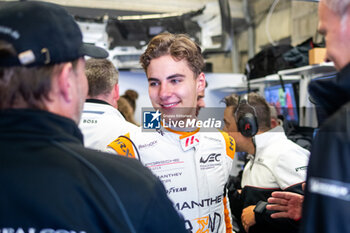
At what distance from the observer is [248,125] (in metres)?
1.92

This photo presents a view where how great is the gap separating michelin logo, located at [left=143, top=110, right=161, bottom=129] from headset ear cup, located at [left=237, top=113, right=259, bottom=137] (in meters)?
0.77

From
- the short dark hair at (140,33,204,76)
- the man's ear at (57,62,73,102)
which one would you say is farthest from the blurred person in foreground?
the man's ear at (57,62,73,102)

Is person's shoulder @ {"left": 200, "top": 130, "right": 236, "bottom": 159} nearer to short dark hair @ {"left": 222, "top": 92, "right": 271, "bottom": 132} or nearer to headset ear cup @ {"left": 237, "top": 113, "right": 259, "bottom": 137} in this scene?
headset ear cup @ {"left": 237, "top": 113, "right": 259, "bottom": 137}

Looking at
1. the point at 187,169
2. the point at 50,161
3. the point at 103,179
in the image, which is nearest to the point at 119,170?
the point at 103,179

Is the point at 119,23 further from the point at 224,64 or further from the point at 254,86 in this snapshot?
the point at 224,64

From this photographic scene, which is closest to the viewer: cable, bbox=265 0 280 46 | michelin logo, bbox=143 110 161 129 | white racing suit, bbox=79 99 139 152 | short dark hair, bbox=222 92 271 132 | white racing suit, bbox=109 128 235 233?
white racing suit, bbox=109 128 235 233

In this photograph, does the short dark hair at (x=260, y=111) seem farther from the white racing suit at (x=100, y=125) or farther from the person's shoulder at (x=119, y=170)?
the person's shoulder at (x=119, y=170)

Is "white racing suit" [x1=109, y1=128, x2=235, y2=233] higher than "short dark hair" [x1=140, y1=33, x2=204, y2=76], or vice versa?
"short dark hair" [x1=140, y1=33, x2=204, y2=76]

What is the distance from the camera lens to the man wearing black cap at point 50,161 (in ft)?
1.88

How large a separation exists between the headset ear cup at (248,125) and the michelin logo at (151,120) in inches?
30.2

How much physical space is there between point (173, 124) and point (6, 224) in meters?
0.78

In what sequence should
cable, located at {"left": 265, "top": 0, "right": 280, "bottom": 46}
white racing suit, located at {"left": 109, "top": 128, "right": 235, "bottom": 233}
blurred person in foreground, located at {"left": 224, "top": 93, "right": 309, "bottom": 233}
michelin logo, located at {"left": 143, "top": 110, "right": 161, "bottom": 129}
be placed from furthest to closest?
cable, located at {"left": 265, "top": 0, "right": 280, "bottom": 46}
blurred person in foreground, located at {"left": 224, "top": 93, "right": 309, "bottom": 233}
michelin logo, located at {"left": 143, "top": 110, "right": 161, "bottom": 129}
white racing suit, located at {"left": 109, "top": 128, "right": 235, "bottom": 233}

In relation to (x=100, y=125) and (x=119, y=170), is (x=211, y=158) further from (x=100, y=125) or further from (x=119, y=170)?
(x=100, y=125)

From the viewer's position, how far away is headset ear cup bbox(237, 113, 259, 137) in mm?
1909
